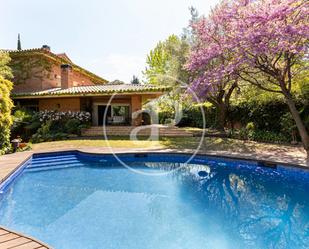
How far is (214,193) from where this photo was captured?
7480mm

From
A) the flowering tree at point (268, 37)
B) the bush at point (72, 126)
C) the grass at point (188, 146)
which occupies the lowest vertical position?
the grass at point (188, 146)

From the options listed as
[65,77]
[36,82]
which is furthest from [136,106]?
[36,82]

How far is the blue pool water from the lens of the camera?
4.78 meters

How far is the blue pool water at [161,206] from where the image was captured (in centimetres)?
478

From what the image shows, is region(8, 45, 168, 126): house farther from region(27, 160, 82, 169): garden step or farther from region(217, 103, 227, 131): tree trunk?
region(27, 160, 82, 169): garden step

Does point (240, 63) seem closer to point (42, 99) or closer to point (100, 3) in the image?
point (100, 3)

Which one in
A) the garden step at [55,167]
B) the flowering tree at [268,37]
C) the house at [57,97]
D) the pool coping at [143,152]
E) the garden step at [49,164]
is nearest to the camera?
the pool coping at [143,152]

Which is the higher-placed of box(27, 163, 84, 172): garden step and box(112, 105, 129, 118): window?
box(112, 105, 129, 118): window

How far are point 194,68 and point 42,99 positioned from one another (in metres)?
13.8

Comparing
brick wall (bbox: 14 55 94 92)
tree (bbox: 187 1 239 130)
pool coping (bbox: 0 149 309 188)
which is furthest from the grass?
brick wall (bbox: 14 55 94 92)

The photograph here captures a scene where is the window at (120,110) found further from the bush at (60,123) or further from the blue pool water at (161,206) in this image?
the blue pool water at (161,206)

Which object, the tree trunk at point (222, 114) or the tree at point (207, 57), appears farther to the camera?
the tree trunk at point (222, 114)

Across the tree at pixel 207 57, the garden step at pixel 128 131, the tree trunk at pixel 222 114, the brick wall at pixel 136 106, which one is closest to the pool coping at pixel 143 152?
the tree at pixel 207 57

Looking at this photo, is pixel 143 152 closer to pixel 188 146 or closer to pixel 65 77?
pixel 188 146
